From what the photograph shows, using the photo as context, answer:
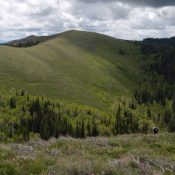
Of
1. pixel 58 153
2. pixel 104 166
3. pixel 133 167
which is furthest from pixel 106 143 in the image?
pixel 104 166

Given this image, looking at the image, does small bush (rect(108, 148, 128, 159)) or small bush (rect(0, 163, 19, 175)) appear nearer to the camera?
small bush (rect(0, 163, 19, 175))

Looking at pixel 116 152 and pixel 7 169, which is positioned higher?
pixel 7 169

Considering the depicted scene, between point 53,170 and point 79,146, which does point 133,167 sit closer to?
point 53,170

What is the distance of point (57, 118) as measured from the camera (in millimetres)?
190500

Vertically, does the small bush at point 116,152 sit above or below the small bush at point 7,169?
below

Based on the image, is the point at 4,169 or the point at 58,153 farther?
the point at 58,153

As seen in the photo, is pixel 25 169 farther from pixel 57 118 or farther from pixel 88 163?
pixel 57 118

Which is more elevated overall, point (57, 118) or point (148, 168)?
point (148, 168)

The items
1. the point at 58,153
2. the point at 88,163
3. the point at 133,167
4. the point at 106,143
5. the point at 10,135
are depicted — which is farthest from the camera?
the point at 10,135

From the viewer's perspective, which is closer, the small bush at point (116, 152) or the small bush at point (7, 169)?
the small bush at point (7, 169)

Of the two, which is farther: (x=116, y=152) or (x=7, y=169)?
(x=116, y=152)

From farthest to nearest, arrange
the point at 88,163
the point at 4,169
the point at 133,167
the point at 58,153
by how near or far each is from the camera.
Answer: the point at 58,153
the point at 133,167
the point at 88,163
the point at 4,169

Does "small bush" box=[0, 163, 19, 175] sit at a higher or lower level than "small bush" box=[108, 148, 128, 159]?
higher

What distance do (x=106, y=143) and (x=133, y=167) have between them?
410 inches
